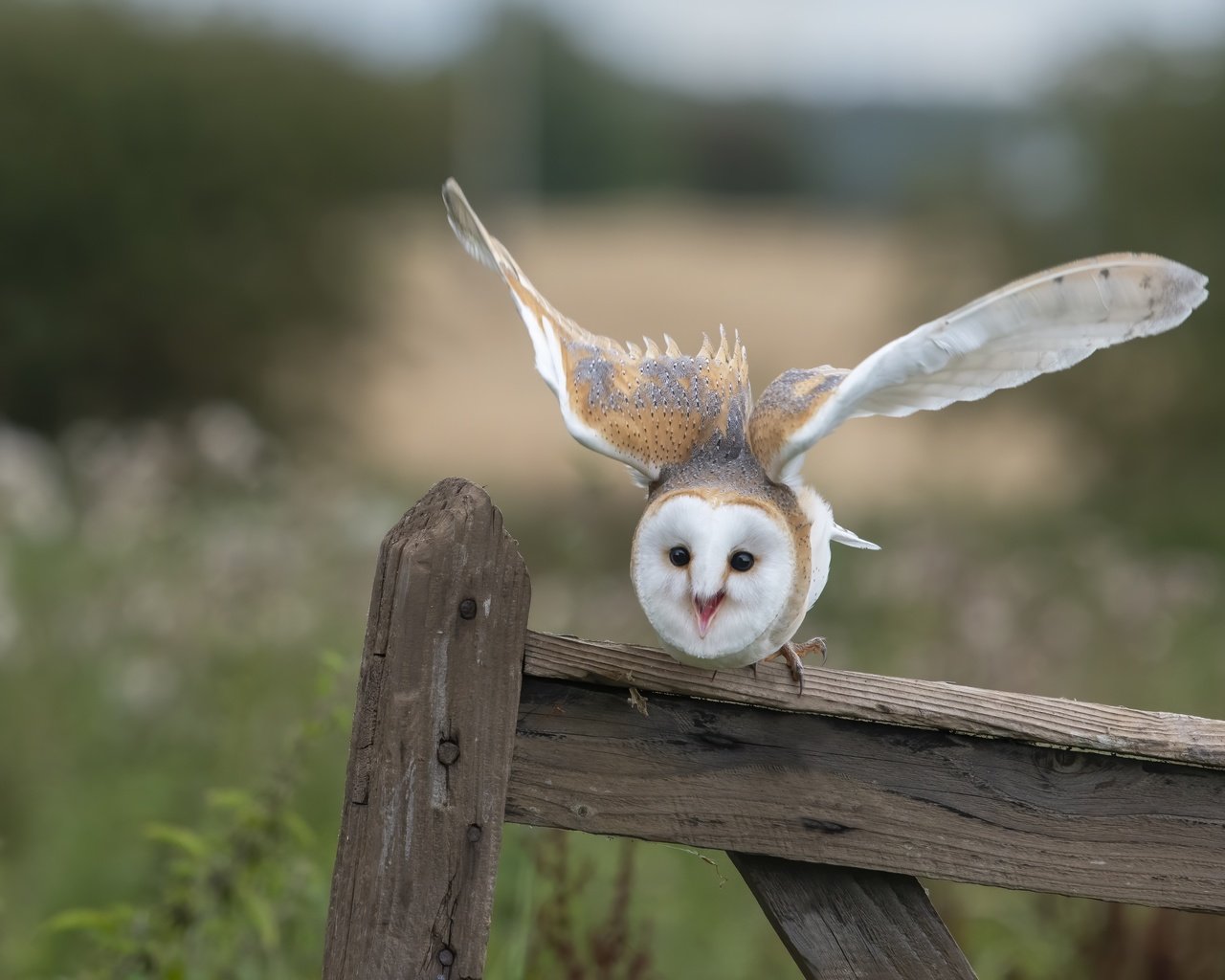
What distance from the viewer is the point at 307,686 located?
14.4 feet

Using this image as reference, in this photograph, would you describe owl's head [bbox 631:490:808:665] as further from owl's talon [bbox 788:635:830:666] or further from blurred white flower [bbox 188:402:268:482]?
blurred white flower [bbox 188:402:268:482]

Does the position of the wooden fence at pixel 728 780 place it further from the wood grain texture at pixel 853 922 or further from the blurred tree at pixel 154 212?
the blurred tree at pixel 154 212

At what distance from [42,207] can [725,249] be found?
Result: 24.1 metres

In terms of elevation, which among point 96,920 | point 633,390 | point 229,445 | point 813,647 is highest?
point 229,445

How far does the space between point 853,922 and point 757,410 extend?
0.68 metres

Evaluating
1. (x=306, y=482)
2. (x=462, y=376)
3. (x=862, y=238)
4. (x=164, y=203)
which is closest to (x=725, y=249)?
(x=862, y=238)

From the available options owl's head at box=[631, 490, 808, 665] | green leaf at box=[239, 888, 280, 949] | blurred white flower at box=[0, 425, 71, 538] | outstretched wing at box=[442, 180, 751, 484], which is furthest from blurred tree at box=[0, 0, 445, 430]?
owl's head at box=[631, 490, 808, 665]

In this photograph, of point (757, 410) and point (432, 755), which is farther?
point (757, 410)

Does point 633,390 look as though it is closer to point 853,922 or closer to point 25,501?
point 853,922

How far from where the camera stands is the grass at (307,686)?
3141 mm

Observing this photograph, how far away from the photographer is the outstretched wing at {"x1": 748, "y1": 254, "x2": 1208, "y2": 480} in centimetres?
161

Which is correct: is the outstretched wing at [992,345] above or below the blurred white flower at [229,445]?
below

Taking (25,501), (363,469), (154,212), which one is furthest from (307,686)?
(154,212)

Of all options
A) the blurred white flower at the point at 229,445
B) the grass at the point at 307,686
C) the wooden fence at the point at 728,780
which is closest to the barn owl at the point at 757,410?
the wooden fence at the point at 728,780
